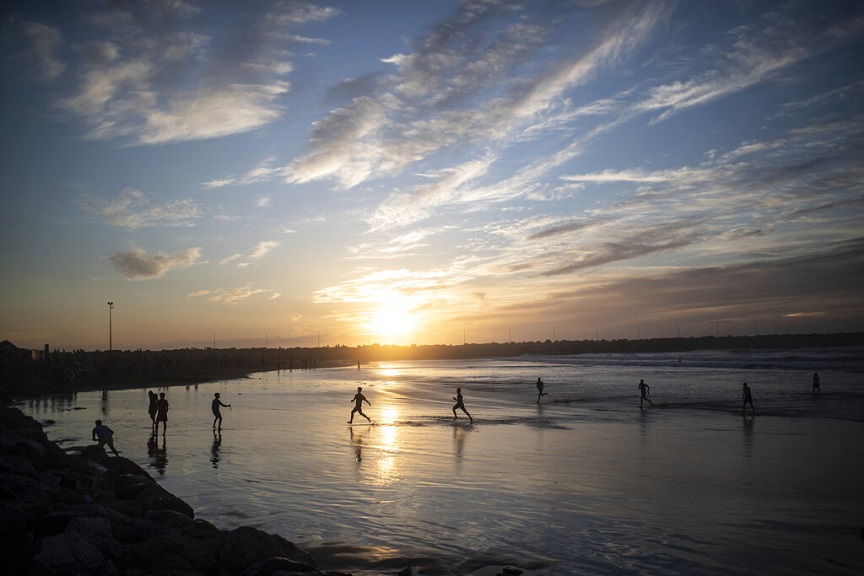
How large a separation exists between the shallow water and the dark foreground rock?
134 centimetres

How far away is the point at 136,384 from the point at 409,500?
1901 inches

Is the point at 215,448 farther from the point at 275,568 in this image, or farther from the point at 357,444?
the point at 275,568

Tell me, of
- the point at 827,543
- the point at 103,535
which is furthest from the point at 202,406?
the point at 827,543

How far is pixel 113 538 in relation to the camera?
24.2 ft

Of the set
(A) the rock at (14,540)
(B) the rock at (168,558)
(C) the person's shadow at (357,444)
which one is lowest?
(C) the person's shadow at (357,444)

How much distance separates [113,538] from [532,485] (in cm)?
838

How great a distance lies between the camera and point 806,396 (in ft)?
114

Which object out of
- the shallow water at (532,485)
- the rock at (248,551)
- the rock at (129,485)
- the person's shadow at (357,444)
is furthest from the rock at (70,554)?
the person's shadow at (357,444)

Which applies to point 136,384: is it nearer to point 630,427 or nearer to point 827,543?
point 630,427

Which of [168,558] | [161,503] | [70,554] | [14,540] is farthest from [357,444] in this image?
[14,540]

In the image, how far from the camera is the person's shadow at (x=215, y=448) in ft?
52.0

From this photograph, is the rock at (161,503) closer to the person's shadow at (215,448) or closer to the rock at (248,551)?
the rock at (248,551)

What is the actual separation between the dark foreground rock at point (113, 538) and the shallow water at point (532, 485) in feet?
4.41

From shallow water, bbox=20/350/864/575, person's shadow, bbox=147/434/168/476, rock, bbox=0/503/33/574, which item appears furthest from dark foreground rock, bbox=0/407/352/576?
person's shadow, bbox=147/434/168/476
